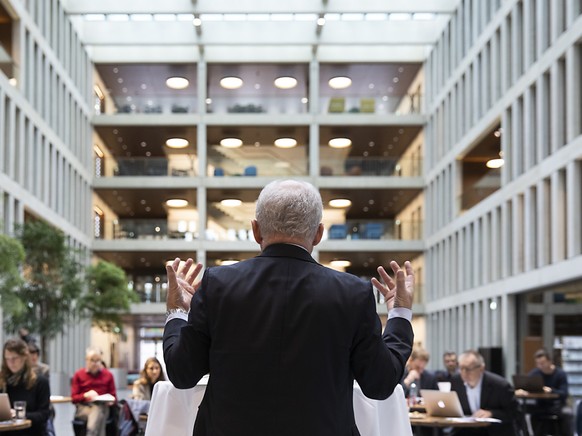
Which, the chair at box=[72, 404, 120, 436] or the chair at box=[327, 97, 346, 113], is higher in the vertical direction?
the chair at box=[327, 97, 346, 113]

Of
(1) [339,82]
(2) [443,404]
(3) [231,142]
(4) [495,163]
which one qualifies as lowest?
(2) [443,404]

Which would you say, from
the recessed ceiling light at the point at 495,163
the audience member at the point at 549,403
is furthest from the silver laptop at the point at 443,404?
the recessed ceiling light at the point at 495,163

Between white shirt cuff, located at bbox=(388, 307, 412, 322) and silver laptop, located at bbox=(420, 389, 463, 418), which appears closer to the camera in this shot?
white shirt cuff, located at bbox=(388, 307, 412, 322)

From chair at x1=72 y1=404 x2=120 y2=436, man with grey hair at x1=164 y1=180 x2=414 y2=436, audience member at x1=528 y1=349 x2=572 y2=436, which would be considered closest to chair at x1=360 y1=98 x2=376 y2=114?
audience member at x1=528 y1=349 x2=572 y2=436

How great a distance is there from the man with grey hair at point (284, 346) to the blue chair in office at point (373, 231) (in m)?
40.8

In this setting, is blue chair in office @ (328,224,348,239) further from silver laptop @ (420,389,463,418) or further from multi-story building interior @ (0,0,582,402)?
silver laptop @ (420,389,463,418)

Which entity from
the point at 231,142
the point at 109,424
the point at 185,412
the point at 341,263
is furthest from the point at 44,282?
the point at 185,412

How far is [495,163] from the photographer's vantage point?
114ft

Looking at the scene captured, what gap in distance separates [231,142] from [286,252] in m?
43.4

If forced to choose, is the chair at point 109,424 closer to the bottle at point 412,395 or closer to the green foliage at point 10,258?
the bottle at point 412,395

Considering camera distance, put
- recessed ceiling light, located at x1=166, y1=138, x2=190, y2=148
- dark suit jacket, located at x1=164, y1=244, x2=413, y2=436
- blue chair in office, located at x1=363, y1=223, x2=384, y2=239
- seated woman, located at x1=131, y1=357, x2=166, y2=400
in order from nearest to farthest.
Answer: dark suit jacket, located at x1=164, y1=244, x2=413, y2=436, seated woman, located at x1=131, y1=357, x2=166, y2=400, blue chair in office, located at x1=363, y1=223, x2=384, y2=239, recessed ceiling light, located at x1=166, y1=138, x2=190, y2=148

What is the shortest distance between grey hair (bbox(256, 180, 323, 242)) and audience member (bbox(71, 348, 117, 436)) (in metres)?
11.6

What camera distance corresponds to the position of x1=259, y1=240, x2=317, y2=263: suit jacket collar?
3.09 metres

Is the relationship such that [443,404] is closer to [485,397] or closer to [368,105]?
[485,397]
